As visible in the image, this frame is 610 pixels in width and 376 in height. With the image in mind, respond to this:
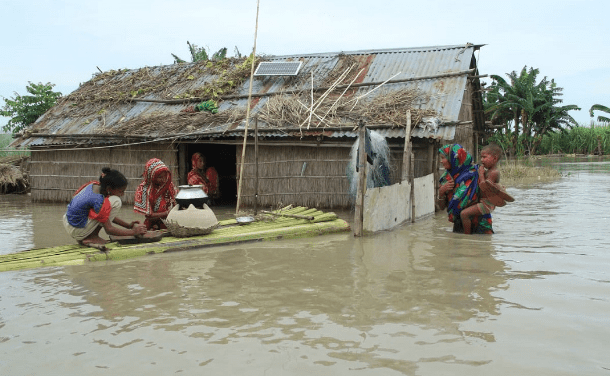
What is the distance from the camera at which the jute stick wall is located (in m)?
11.0

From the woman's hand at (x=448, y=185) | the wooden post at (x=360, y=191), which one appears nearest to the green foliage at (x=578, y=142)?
the woman's hand at (x=448, y=185)

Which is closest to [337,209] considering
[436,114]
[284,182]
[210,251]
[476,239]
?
[284,182]

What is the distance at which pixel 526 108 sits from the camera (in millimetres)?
25344

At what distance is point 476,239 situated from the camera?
6395 millimetres

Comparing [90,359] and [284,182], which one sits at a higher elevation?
[284,182]

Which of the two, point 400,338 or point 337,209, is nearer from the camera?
point 400,338

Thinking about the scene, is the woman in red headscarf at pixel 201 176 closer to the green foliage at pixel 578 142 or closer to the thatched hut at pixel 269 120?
the thatched hut at pixel 269 120

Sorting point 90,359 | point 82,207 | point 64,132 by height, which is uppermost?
point 64,132

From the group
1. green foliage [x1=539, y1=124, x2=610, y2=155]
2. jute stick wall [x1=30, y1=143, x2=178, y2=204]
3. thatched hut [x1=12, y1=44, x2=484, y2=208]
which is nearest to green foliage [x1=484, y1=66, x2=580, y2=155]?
green foliage [x1=539, y1=124, x2=610, y2=155]

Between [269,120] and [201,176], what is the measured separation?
1763mm

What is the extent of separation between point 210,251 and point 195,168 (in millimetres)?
4488

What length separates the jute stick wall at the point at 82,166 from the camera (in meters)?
11.0

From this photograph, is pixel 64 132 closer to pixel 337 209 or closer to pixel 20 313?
pixel 337 209

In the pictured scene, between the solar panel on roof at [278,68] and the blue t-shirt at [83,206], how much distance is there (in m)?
6.96
